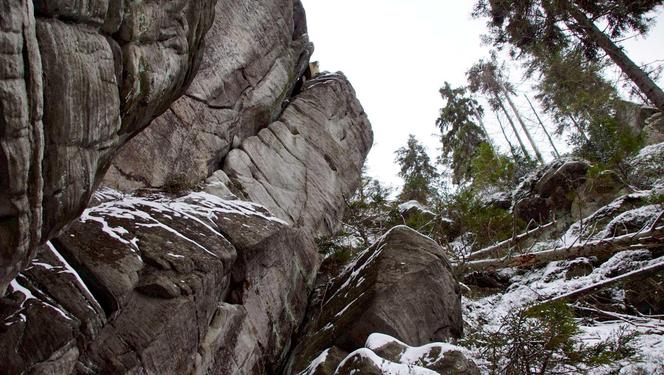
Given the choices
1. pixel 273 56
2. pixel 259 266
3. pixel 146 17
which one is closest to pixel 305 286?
pixel 259 266

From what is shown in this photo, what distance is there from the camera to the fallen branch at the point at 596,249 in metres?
7.84

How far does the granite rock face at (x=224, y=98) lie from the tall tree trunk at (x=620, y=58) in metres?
8.04

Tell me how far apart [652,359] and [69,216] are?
7.81 metres

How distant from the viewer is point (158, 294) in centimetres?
562

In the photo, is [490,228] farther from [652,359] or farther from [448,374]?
[448,374]

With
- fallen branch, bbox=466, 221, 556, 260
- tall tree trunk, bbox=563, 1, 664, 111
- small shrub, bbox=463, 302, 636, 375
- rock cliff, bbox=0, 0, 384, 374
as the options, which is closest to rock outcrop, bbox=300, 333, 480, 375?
small shrub, bbox=463, 302, 636, 375

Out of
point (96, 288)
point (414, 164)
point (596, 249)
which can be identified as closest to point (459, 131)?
point (414, 164)

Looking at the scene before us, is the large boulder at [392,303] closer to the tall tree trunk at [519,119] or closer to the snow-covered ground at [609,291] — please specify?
the snow-covered ground at [609,291]

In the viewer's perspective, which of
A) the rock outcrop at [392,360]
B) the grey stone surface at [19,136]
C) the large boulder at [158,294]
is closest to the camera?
the grey stone surface at [19,136]

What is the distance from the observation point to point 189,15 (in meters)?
6.66

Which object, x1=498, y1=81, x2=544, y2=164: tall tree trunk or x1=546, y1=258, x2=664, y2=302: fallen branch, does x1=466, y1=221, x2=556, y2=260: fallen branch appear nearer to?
x1=546, y1=258, x2=664, y2=302: fallen branch

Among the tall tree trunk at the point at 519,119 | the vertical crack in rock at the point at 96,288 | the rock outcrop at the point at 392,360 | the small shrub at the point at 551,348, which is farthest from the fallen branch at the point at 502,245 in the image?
the tall tree trunk at the point at 519,119

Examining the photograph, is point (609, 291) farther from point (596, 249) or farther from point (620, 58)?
point (620, 58)

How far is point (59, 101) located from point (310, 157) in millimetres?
9779
